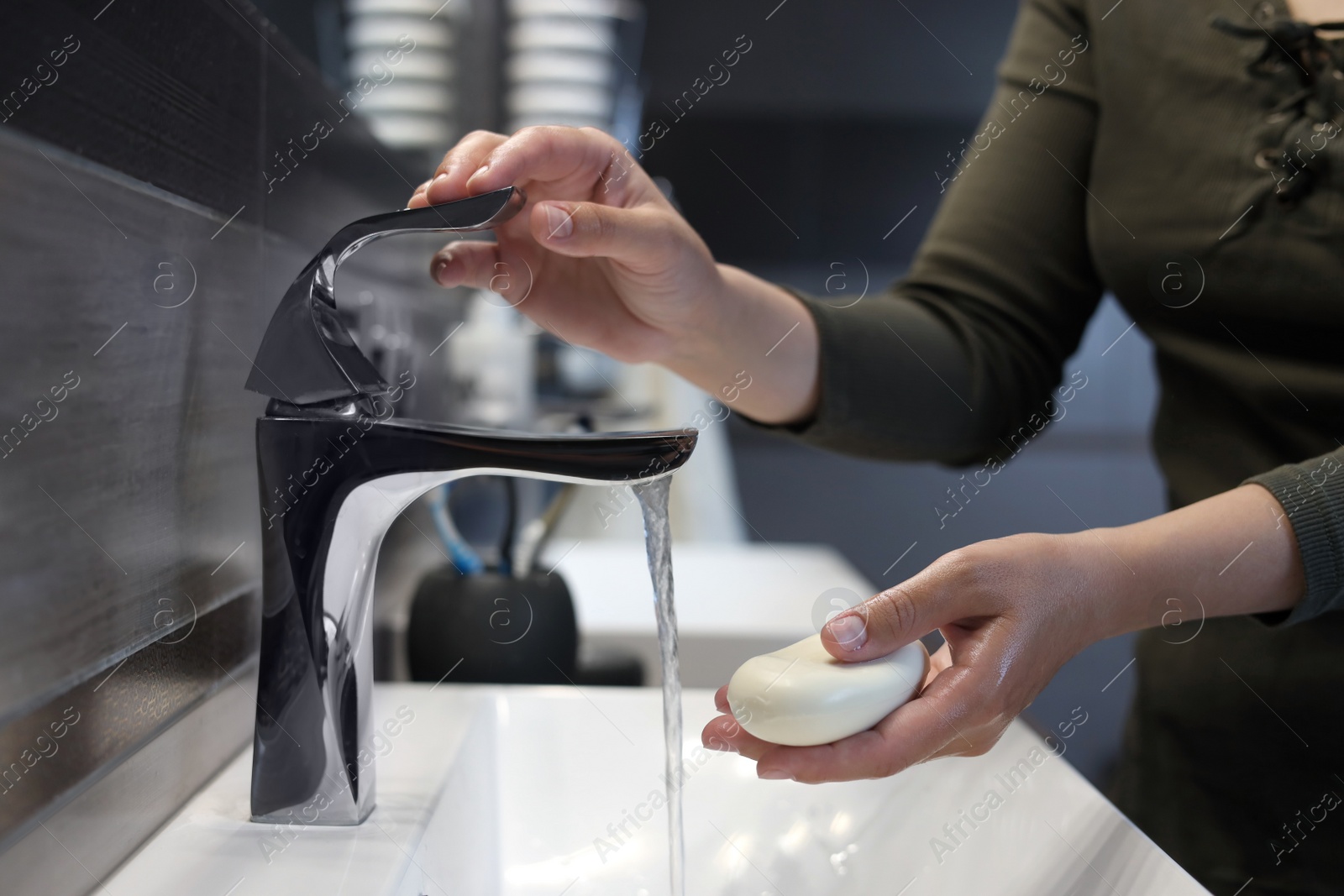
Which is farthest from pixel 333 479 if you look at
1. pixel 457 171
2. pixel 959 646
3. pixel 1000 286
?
pixel 1000 286

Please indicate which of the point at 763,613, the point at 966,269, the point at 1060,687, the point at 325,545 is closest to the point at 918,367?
the point at 966,269

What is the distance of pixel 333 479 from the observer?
0.34 metres

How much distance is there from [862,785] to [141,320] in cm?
38

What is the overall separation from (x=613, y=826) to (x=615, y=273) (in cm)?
28

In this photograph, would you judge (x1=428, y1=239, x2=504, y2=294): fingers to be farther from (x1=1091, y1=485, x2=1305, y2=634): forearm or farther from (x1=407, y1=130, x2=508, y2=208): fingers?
(x1=1091, y1=485, x2=1305, y2=634): forearm

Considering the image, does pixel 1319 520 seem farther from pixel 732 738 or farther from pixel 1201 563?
pixel 732 738

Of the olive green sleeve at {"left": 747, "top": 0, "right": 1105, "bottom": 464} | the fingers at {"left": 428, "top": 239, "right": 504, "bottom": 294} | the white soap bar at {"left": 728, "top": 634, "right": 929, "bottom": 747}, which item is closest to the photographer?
the white soap bar at {"left": 728, "top": 634, "right": 929, "bottom": 747}

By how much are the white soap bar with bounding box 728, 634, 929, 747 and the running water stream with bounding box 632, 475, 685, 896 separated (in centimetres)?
3

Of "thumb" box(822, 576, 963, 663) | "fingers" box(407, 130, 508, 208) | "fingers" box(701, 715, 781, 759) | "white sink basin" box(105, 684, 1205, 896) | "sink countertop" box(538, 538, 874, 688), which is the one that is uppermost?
"fingers" box(407, 130, 508, 208)

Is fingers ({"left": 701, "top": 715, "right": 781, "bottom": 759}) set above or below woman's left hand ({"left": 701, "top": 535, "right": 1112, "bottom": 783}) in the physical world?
below

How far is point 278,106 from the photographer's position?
46cm

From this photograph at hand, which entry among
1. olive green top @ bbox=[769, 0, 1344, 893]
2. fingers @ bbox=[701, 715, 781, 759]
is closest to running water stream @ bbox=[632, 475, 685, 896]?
fingers @ bbox=[701, 715, 781, 759]

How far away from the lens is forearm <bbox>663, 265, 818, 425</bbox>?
0.51 meters

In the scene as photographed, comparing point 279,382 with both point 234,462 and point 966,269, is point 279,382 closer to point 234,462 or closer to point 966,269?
point 234,462
